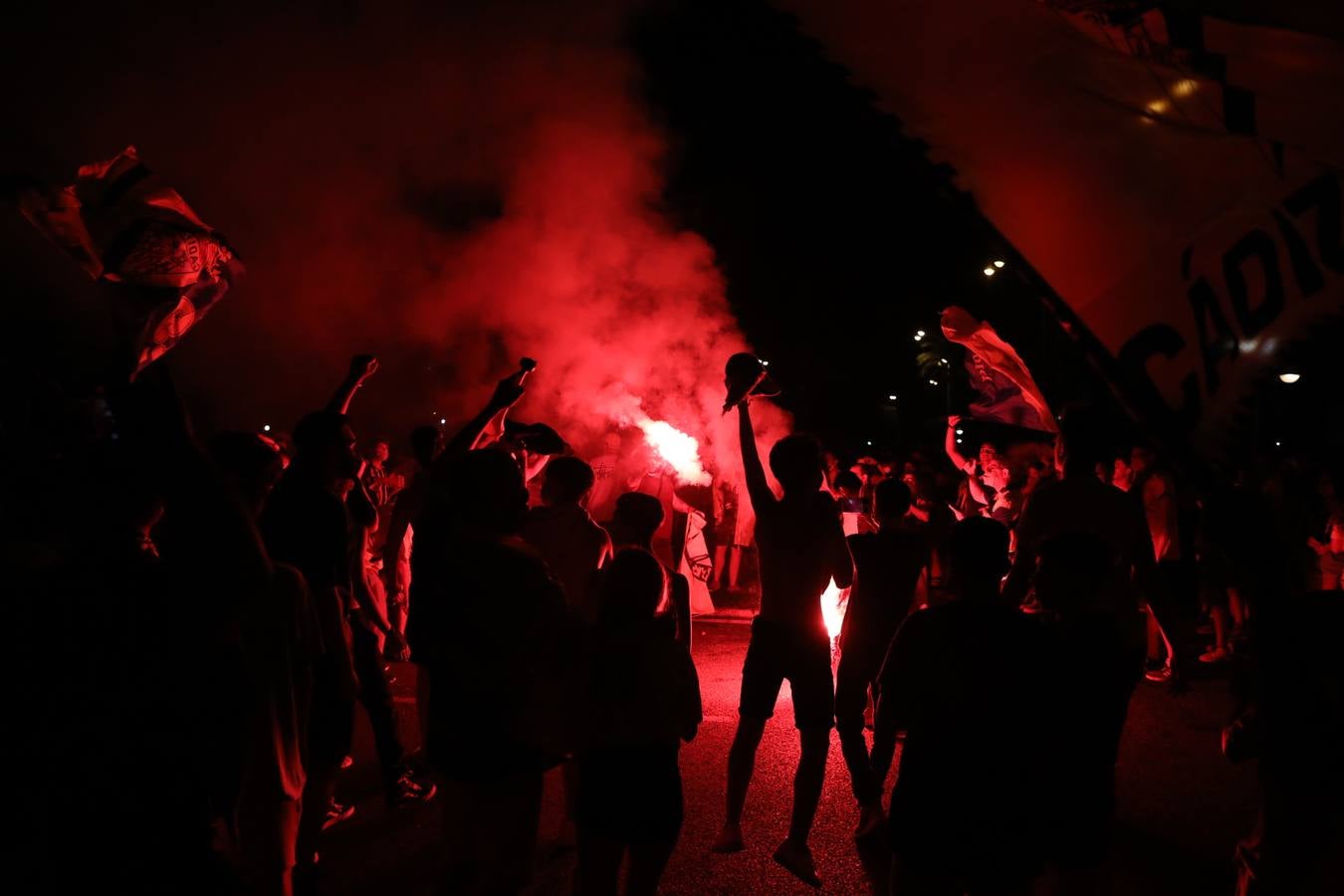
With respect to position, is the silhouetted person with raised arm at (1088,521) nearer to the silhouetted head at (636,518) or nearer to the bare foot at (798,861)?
the bare foot at (798,861)

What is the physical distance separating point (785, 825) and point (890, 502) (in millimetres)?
1737

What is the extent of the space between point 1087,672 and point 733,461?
28.4 feet

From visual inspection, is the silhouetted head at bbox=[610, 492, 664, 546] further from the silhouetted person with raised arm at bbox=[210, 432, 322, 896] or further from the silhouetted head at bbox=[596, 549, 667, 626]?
the silhouetted person with raised arm at bbox=[210, 432, 322, 896]

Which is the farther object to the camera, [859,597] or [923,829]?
[859,597]

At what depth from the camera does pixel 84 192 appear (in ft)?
13.0

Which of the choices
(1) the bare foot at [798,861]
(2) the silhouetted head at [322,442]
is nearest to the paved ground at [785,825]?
(1) the bare foot at [798,861]

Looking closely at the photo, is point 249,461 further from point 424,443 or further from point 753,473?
point 753,473

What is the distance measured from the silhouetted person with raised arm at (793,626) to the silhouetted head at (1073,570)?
146 centimetres

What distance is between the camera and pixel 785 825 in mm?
4320

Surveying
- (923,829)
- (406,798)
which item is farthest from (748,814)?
(923,829)

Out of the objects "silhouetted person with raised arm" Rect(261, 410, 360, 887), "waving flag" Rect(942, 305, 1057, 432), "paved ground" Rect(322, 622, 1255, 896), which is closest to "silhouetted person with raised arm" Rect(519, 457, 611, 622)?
"silhouetted person with raised arm" Rect(261, 410, 360, 887)

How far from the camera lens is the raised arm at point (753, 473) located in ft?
13.7

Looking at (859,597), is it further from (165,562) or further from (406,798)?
(165,562)

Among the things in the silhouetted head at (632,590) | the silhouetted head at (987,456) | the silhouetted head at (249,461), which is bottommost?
the silhouetted head at (632,590)
